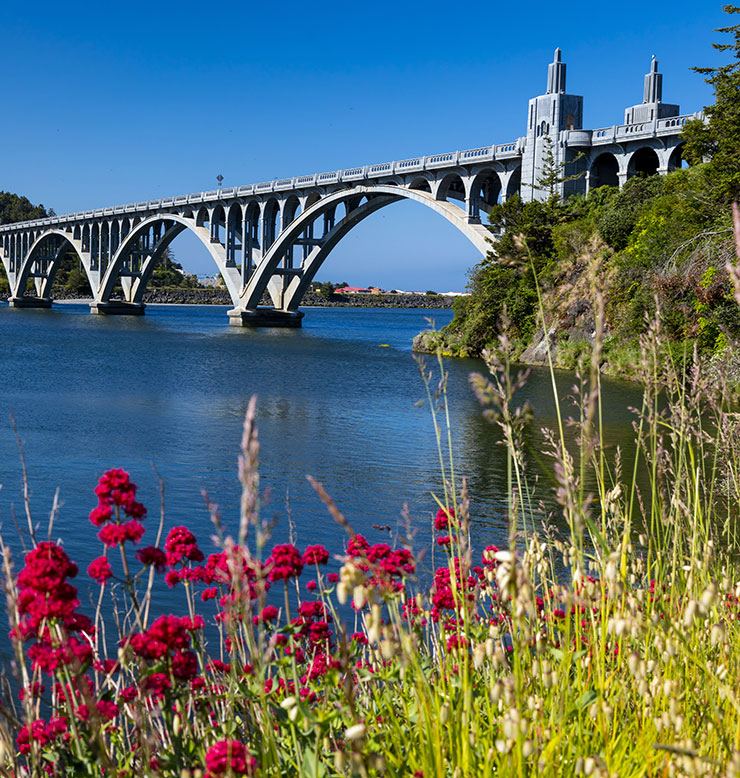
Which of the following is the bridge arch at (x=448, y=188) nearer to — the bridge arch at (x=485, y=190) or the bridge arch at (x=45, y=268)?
the bridge arch at (x=485, y=190)

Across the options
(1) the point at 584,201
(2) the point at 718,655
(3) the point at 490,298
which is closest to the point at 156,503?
(2) the point at 718,655

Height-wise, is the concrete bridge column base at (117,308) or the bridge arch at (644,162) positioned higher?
the bridge arch at (644,162)

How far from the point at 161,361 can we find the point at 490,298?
49.6 feet

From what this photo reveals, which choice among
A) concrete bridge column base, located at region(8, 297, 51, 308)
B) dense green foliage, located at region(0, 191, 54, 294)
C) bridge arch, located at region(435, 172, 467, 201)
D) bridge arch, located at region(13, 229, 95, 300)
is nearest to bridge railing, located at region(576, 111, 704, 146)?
bridge arch, located at region(435, 172, 467, 201)

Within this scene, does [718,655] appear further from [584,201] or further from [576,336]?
Answer: [584,201]

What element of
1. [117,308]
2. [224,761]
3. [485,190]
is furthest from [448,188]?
[224,761]

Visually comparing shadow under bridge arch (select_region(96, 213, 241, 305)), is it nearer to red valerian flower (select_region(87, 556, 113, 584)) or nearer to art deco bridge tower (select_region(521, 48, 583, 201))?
art deco bridge tower (select_region(521, 48, 583, 201))

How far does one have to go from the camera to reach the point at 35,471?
1272 centimetres

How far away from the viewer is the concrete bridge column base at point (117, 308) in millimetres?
83600

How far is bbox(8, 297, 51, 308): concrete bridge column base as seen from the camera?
323 ft

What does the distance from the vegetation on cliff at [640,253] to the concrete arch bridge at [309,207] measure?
254cm

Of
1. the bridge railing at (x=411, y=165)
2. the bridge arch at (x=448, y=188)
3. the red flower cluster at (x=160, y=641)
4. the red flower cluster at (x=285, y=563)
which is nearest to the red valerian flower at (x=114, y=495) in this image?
the red flower cluster at (x=160, y=641)

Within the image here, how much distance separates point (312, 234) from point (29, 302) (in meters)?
50.7

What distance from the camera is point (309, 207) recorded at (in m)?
59.8
